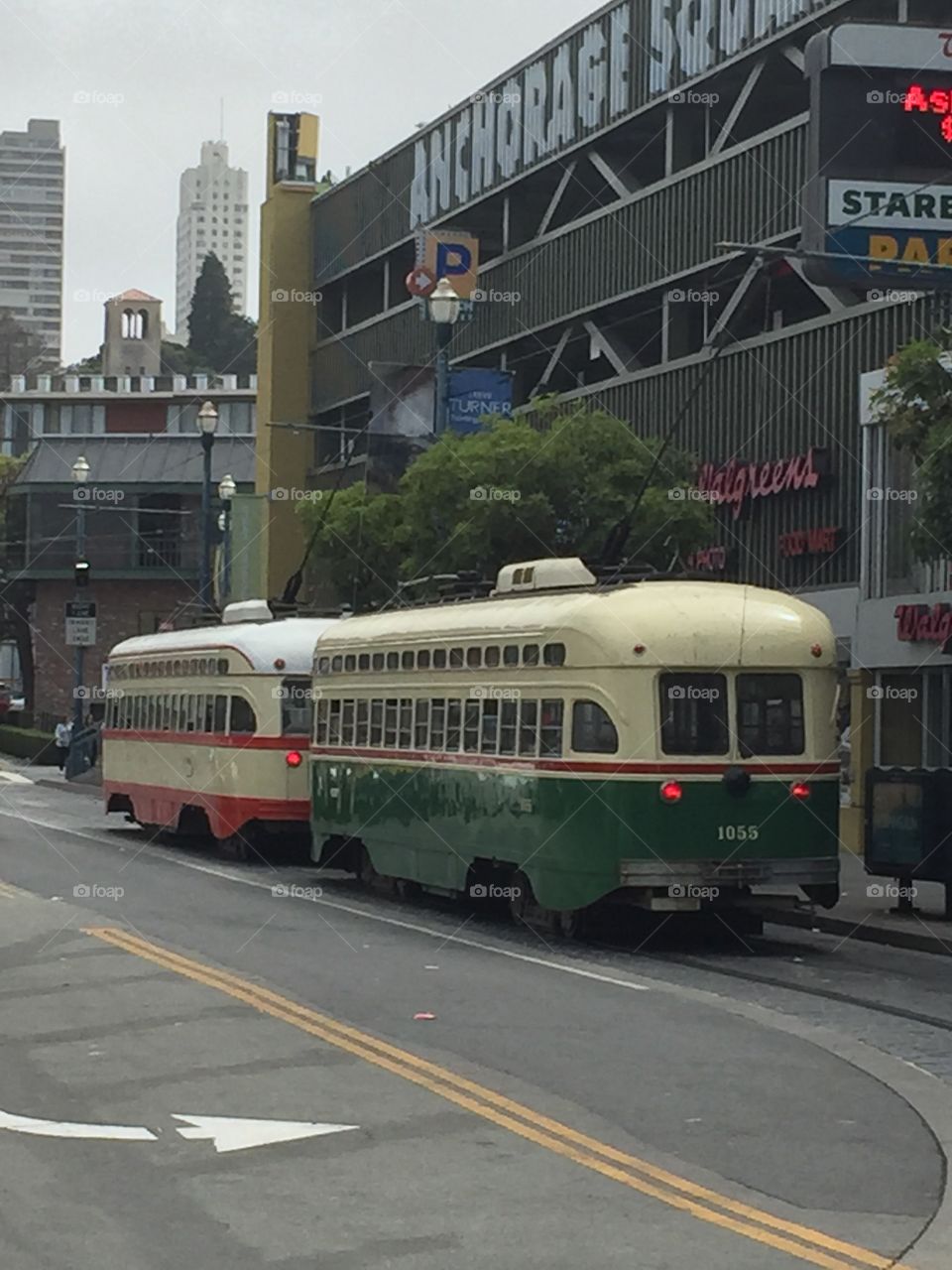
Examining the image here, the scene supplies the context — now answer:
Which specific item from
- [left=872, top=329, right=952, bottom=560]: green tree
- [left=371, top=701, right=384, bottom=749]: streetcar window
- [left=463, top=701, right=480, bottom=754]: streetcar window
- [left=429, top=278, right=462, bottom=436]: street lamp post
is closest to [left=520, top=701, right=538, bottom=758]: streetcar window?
[left=463, top=701, right=480, bottom=754]: streetcar window

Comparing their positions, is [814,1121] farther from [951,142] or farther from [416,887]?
[951,142]

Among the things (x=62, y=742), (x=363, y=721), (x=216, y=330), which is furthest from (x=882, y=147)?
(x=216, y=330)

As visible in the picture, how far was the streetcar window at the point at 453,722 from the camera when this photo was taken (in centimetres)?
2202

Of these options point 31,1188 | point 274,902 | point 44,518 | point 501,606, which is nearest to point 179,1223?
point 31,1188

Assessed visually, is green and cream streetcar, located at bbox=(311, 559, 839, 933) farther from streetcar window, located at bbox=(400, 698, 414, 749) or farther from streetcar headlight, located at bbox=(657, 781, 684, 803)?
streetcar window, located at bbox=(400, 698, 414, 749)

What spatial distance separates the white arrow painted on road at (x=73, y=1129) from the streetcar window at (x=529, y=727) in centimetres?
969

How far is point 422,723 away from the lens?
75.3 feet

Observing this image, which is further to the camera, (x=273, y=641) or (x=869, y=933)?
(x=273, y=641)

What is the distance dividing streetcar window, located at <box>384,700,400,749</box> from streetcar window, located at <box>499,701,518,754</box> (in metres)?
2.95

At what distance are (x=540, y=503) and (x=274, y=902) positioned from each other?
9.05 m

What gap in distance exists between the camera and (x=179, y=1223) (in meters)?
8.84

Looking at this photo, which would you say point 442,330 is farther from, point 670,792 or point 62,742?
point 62,742

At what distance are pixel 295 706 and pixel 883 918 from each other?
29.8 ft

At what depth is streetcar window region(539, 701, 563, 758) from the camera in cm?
1988
